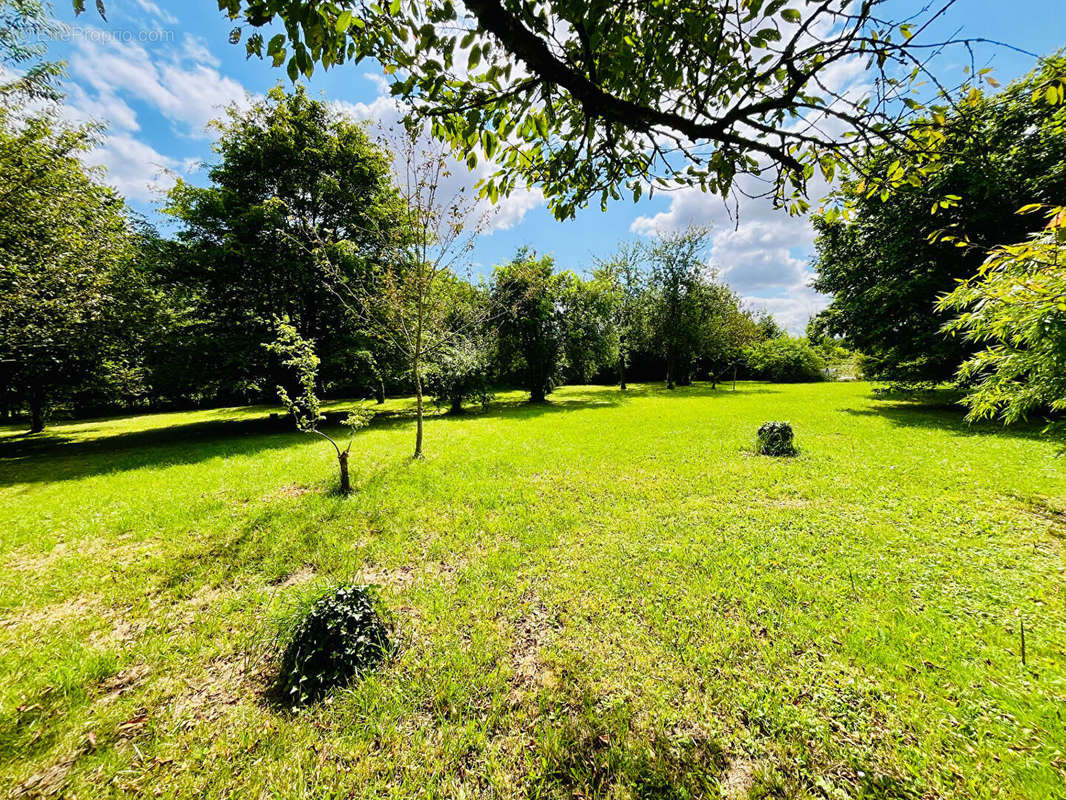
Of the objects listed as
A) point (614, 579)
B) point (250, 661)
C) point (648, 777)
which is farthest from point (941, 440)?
point (250, 661)

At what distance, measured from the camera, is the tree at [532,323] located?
21672 mm

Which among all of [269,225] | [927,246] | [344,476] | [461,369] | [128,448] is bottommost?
[128,448]

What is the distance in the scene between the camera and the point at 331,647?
3.34 m

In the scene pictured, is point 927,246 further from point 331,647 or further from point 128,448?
point 128,448

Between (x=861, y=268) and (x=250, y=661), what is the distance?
23.2m

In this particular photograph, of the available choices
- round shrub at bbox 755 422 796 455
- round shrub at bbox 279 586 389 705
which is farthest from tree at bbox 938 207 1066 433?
round shrub at bbox 279 586 389 705

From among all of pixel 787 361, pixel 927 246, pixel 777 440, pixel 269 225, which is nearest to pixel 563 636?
pixel 777 440

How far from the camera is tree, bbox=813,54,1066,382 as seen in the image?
449 inches

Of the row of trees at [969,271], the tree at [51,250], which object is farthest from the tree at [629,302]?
the tree at [51,250]

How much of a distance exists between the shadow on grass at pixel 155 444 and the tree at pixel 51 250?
3.25 metres

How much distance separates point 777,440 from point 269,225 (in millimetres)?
18902

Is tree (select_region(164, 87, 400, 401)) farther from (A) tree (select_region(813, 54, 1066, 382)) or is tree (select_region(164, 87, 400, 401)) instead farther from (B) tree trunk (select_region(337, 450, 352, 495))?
(A) tree (select_region(813, 54, 1066, 382))

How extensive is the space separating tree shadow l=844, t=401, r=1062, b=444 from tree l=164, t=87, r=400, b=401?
20.9 meters

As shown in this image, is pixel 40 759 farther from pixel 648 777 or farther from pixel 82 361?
pixel 82 361
